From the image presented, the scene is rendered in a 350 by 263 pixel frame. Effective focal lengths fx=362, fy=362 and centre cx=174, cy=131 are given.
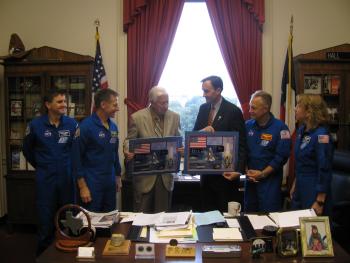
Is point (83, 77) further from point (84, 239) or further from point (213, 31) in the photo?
point (84, 239)

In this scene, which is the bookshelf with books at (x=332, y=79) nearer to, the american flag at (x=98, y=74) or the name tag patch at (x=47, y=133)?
the american flag at (x=98, y=74)

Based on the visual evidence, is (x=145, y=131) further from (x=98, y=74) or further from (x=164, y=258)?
(x=98, y=74)

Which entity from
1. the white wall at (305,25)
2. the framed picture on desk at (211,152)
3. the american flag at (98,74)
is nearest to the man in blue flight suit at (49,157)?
the american flag at (98,74)

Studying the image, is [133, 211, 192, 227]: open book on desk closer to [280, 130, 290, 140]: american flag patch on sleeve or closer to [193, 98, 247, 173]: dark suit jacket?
[193, 98, 247, 173]: dark suit jacket

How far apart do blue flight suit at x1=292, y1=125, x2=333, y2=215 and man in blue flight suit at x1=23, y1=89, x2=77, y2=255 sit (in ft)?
6.42

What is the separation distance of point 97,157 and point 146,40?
2109mm

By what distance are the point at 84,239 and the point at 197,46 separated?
3238mm

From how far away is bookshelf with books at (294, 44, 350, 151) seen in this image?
4.11m

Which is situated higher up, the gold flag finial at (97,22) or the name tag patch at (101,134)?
the gold flag finial at (97,22)

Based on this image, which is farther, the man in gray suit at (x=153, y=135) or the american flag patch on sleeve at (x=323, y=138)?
the man in gray suit at (x=153, y=135)

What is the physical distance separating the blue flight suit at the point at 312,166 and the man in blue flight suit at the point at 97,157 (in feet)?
4.75

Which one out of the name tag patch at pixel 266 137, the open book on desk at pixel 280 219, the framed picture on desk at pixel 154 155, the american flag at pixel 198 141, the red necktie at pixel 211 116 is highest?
the red necktie at pixel 211 116

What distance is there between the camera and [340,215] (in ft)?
10.5

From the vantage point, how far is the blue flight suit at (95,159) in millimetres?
2760
